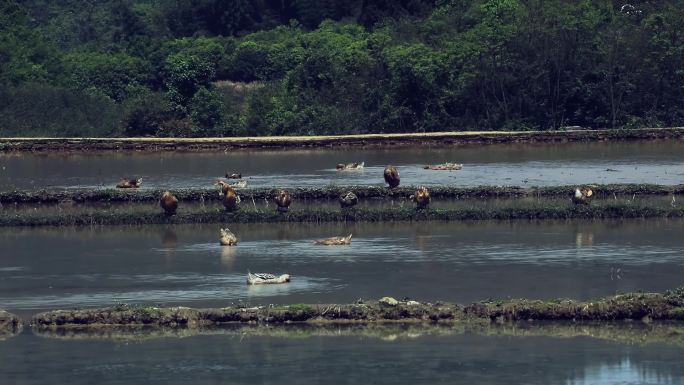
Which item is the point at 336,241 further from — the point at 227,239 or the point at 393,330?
the point at 393,330

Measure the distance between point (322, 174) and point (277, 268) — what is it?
17.3 meters

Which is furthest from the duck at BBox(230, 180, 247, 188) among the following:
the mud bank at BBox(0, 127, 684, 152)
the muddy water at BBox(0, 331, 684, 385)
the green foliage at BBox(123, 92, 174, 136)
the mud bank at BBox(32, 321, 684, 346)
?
the muddy water at BBox(0, 331, 684, 385)

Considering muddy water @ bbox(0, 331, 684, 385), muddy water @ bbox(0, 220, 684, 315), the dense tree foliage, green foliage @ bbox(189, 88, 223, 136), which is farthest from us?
green foliage @ bbox(189, 88, 223, 136)

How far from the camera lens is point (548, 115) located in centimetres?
6512

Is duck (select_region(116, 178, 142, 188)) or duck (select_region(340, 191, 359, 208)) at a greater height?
duck (select_region(116, 178, 142, 188))

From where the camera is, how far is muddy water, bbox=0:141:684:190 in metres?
47.5

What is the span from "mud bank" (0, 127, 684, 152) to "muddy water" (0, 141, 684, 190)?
0.85 meters

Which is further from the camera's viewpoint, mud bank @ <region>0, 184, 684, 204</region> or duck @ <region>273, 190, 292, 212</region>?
mud bank @ <region>0, 184, 684, 204</region>

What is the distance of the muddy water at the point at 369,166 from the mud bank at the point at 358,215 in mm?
5474

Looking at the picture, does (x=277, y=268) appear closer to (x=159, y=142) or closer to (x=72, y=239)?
(x=72, y=239)

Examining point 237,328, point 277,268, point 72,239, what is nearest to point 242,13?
point 72,239

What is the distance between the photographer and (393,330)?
26.2 meters

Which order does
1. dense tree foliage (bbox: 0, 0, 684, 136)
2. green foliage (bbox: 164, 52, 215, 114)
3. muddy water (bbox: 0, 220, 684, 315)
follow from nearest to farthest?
1. muddy water (bbox: 0, 220, 684, 315)
2. dense tree foliage (bbox: 0, 0, 684, 136)
3. green foliage (bbox: 164, 52, 215, 114)

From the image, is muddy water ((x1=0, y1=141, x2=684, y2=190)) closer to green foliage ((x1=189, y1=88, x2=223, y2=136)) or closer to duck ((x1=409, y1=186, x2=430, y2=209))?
duck ((x1=409, y1=186, x2=430, y2=209))
